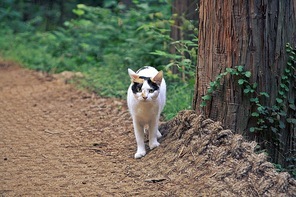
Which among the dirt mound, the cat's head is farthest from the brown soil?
the cat's head

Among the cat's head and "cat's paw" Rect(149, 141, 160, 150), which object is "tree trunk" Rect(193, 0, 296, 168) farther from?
"cat's paw" Rect(149, 141, 160, 150)

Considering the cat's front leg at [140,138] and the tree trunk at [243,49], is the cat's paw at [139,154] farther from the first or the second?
the tree trunk at [243,49]

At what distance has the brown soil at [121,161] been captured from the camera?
471cm

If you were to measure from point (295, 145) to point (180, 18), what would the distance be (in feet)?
11.5

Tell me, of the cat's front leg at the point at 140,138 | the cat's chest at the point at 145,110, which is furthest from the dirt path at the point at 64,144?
the cat's chest at the point at 145,110

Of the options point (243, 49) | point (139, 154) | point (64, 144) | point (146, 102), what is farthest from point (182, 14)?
point (243, 49)

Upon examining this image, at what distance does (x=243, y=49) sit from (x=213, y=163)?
1056 millimetres

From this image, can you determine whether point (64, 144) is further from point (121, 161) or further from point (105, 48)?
point (105, 48)

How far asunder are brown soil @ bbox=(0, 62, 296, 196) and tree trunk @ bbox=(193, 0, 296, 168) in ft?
0.83

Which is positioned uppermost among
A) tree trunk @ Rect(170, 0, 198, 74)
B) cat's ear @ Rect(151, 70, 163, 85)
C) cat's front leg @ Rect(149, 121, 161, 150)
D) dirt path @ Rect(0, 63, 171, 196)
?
tree trunk @ Rect(170, 0, 198, 74)

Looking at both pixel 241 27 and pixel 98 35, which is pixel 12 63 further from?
pixel 241 27

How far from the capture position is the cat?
5.49 meters

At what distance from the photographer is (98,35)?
11.5 m

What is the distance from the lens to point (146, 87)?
5453 millimetres
